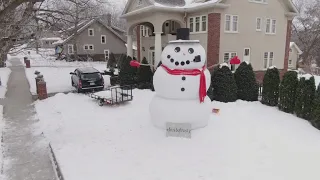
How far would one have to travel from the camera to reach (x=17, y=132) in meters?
10.2

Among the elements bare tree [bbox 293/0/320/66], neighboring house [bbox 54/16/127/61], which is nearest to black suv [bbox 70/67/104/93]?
neighboring house [bbox 54/16/127/61]

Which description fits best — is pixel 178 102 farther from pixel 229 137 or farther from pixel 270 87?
pixel 270 87

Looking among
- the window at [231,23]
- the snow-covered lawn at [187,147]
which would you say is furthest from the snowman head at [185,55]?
the window at [231,23]

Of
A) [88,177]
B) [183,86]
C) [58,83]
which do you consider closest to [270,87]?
[183,86]

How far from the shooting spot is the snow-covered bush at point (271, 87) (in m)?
12.7

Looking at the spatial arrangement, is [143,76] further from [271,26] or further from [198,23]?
[271,26]

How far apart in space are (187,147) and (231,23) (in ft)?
43.3

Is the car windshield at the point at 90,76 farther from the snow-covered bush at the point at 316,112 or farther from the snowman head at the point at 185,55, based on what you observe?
the snow-covered bush at the point at 316,112

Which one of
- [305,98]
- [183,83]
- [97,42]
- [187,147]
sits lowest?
[187,147]

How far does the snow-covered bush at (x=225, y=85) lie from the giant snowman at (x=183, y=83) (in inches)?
188

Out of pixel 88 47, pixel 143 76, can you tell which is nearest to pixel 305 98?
pixel 143 76

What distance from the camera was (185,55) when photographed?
8.45 meters

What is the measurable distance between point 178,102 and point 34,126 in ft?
21.0

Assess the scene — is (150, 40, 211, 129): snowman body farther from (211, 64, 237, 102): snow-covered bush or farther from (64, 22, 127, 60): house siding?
(64, 22, 127, 60): house siding
